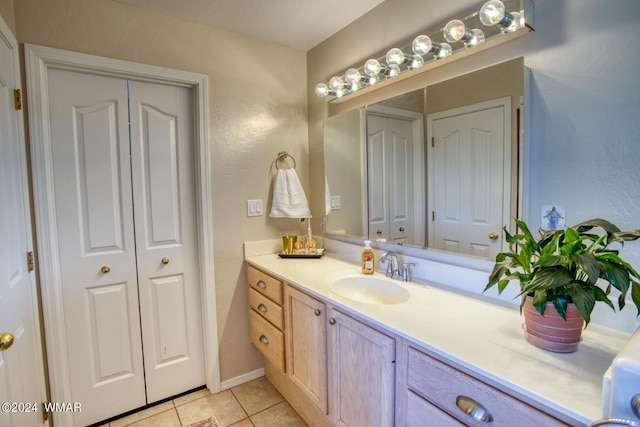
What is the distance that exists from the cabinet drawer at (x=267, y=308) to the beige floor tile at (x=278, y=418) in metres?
0.53

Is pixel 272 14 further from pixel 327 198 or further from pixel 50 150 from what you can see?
pixel 50 150

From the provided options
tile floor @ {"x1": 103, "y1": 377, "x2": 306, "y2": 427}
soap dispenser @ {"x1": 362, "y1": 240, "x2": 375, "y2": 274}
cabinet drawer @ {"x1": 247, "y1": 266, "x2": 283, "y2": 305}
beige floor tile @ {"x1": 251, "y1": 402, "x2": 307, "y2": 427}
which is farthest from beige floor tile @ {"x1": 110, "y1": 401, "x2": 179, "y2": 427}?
soap dispenser @ {"x1": 362, "y1": 240, "x2": 375, "y2": 274}

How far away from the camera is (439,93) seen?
4.97ft

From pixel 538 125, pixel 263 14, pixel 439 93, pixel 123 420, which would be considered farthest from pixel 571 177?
pixel 123 420

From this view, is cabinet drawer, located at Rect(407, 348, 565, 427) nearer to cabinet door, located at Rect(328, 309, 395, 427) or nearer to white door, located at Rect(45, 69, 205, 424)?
cabinet door, located at Rect(328, 309, 395, 427)

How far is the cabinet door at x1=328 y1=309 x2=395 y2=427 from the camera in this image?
3.76ft

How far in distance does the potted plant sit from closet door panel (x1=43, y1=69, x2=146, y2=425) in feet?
6.19

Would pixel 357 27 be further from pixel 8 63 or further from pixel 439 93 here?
pixel 8 63

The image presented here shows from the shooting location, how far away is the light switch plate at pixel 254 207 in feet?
7.22

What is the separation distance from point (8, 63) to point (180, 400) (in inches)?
77.3

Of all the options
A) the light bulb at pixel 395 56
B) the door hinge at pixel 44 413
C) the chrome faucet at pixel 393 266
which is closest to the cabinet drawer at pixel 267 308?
the chrome faucet at pixel 393 266

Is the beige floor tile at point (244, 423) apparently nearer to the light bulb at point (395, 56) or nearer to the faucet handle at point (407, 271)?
the faucet handle at point (407, 271)

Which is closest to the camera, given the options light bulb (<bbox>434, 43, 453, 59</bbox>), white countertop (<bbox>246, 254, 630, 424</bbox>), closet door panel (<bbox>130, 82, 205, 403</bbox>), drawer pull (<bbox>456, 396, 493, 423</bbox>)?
white countertop (<bbox>246, 254, 630, 424</bbox>)

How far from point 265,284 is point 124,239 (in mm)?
835
